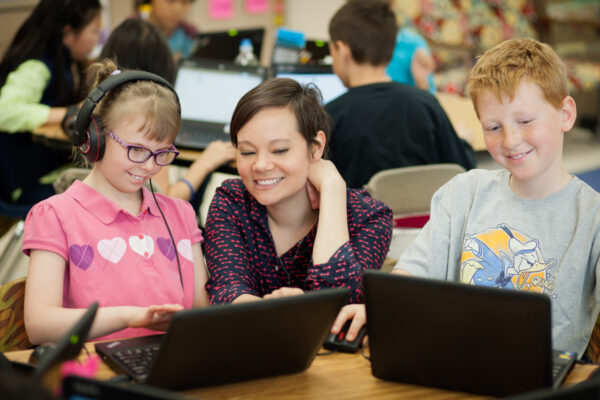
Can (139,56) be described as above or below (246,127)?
above

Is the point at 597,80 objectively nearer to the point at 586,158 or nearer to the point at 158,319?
the point at 586,158

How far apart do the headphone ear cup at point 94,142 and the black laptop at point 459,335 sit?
0.62m

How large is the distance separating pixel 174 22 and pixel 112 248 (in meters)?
2.87

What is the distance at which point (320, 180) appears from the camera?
145cm

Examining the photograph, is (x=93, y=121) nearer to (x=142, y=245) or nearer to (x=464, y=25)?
(x=142, y=245)

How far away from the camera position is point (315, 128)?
148cm

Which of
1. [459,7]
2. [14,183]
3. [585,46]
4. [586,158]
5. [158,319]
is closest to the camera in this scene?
[158,319]

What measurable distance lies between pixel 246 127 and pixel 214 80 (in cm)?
133

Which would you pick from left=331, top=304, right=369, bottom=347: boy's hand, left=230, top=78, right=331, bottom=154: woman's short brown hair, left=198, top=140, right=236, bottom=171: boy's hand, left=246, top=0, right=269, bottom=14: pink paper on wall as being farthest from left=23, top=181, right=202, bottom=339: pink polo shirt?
left=246, top=0, right=269, bottom=14: pink paper on wall

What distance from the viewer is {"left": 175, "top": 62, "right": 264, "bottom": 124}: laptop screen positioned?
2.64 meters

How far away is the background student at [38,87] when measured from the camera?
2.63m

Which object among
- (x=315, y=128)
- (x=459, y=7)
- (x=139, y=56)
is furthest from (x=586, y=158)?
(x=315, y=128)

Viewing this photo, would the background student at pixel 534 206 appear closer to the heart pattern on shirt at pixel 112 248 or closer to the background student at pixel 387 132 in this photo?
the heart pattern on shirt at pixel 112 248

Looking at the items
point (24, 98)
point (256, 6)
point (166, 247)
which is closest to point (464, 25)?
point (256, 6)
